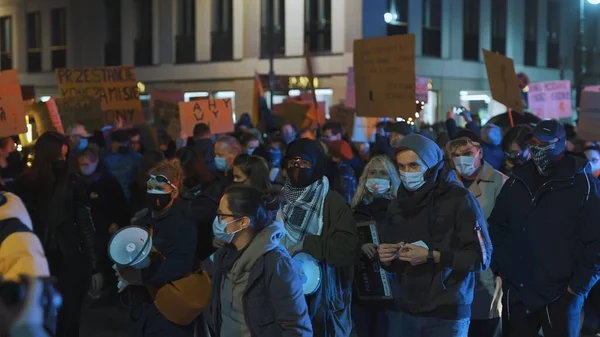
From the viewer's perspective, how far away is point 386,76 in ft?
34.6

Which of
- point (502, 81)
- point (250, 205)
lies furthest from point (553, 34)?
point (250, 205)

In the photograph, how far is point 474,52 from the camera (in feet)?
100

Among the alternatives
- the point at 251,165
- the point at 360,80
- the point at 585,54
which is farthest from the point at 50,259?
the point at 585,54

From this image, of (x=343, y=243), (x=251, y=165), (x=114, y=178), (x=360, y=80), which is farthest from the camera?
(x=360, y=80)

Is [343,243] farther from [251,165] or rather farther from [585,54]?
[585,54]

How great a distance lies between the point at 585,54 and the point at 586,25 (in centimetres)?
180

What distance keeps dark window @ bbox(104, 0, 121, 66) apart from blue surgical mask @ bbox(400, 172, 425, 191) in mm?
30851

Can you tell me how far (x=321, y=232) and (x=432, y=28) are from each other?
24630 millimetres

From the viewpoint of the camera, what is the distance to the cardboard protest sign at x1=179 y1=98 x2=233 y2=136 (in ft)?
45.5

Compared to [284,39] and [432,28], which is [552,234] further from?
[432,28]

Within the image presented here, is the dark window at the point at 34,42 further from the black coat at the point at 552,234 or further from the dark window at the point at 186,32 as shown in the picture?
the black coat at the point at 552,234

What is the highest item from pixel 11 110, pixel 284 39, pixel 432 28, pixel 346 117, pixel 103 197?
pixel 432 28

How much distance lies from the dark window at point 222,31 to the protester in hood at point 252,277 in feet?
87.2

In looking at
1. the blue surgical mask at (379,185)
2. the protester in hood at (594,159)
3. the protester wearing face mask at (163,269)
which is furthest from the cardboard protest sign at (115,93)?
the protester wearing face mask at (163,269)
